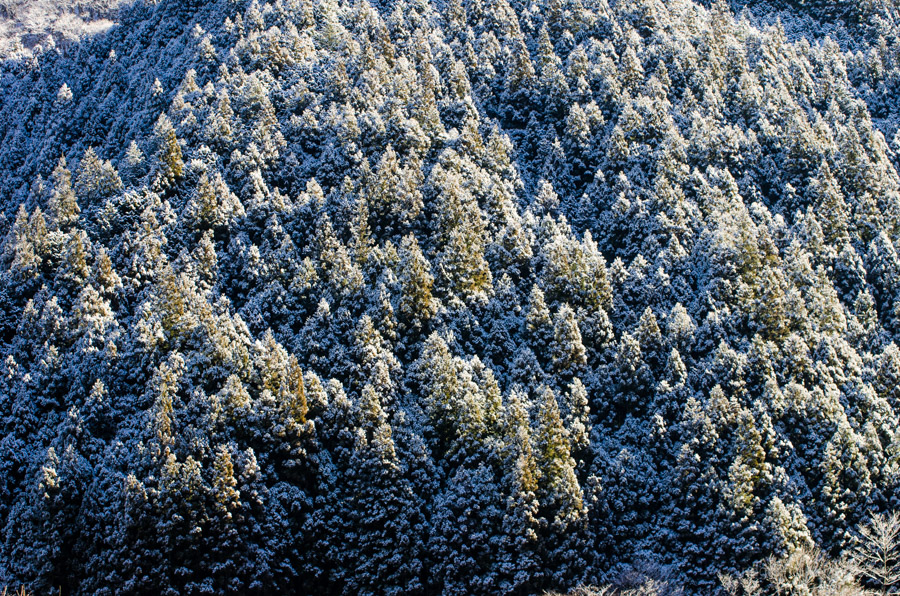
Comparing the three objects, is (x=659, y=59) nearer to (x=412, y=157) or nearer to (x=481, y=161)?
(x=481, y=161)

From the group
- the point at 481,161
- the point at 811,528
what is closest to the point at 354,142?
the point at 481,161

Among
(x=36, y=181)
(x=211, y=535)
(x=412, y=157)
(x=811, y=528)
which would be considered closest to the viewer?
(x=211, y=535)

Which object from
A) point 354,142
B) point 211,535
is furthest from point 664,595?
point 354,142

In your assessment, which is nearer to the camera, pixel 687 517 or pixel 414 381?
pixel 687 517

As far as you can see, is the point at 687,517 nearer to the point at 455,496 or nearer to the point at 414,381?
the point at 455,496

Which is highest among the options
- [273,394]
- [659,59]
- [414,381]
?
[659,59]

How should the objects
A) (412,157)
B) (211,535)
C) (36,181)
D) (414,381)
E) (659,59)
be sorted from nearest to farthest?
(211,535)
(414,381)
(412,157)
(36,181)
(659,59)

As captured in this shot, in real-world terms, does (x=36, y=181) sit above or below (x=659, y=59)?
below
